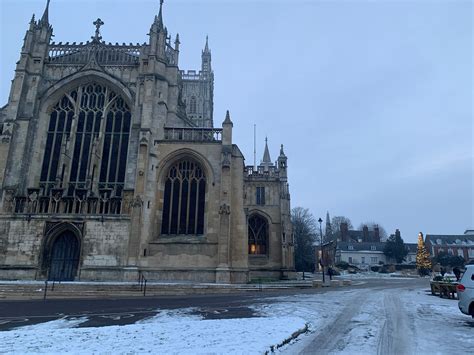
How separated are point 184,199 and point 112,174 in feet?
19.9

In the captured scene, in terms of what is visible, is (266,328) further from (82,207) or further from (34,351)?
(82,207)

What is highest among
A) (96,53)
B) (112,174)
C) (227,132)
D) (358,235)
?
(96,53)

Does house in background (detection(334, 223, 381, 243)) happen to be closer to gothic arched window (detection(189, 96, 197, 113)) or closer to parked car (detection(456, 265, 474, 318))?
gothic arched window (detection(189, 96, 197, 113))

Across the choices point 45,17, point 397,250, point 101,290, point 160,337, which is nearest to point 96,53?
point 45,17

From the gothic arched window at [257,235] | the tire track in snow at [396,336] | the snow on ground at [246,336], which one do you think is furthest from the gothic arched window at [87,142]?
the tire track in snow at [396,336]

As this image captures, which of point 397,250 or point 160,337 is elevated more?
point 397,250

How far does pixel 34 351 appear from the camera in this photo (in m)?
5.89

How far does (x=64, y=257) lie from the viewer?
78.1 feet

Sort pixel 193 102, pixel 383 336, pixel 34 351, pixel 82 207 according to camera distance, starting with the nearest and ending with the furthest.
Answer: pixel 34 351, pixel 383 336, pixel 82 207, pixel 193 102

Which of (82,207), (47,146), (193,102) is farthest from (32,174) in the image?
(193,102)

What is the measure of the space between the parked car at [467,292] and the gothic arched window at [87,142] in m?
21.7

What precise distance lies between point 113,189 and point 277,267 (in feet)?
61.8

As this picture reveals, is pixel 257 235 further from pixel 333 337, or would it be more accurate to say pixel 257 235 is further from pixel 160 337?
pixel 160 337

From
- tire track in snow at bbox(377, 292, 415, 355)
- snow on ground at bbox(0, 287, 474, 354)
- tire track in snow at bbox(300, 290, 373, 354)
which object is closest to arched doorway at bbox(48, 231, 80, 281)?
snow on ground at bbox(0, 287, 474, 354)
